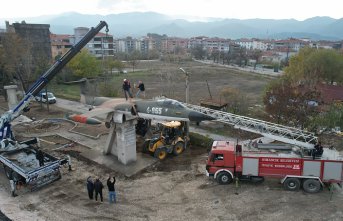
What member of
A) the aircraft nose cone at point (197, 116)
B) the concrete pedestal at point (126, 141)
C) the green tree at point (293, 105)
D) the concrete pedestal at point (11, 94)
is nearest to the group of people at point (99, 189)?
the concrete pedestal at point (126, 141)

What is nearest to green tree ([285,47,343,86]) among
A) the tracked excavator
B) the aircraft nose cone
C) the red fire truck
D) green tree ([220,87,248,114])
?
green tree ([220,87,248,114])

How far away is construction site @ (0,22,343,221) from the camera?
16.0 metres

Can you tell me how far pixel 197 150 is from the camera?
24.4 metres

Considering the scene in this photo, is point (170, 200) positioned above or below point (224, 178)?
below

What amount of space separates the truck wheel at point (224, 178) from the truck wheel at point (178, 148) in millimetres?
5399

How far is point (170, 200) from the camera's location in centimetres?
1705

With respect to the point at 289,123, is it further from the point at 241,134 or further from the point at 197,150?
the point at 197,150

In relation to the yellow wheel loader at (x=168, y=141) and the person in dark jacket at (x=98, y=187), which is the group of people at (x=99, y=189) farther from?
the yellow wheel loader at (x=168, y=141)

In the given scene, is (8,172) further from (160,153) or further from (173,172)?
(173,172)

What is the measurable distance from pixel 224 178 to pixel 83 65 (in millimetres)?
45867

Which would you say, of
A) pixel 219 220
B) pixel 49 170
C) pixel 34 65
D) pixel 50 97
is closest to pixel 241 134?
pixel 219 220

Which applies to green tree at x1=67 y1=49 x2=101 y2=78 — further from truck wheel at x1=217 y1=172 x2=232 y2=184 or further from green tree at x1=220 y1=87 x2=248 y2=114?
truck wheel at x1=217 y1=172 x2=232 y2=184

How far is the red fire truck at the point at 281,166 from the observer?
55.7ft

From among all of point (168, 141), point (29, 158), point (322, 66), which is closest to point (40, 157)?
point (29, 158)
